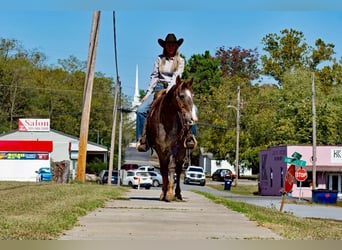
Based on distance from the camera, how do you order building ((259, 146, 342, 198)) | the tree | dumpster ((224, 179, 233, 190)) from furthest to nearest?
the tree < dumpster ((224, 179, 233, 190)) < building ((259, 146, 342, 198))

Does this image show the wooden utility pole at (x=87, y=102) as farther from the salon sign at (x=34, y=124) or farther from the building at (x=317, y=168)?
the salon sign at (x=34, y=124)

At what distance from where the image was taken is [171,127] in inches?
463

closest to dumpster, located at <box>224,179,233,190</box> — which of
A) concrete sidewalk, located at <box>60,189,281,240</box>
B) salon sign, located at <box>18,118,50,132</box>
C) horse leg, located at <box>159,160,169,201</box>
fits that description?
salon sign, located at <box>18,118,50,132</box>

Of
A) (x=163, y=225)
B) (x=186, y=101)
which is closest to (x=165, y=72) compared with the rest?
(x=186, y=101)

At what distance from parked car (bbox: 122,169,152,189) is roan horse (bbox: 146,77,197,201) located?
37.0 meters

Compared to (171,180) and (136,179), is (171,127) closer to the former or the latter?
(171,180)

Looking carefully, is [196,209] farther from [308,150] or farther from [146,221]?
[308,150]

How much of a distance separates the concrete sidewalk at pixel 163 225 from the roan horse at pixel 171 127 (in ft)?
5.14

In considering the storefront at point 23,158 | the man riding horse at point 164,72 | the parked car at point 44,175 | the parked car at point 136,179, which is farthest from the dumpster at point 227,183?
the man riding horse at point 164,72

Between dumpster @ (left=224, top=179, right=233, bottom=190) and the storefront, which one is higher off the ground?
the storefront

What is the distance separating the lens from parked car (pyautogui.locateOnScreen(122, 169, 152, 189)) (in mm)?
50781

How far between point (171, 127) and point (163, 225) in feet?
12.8

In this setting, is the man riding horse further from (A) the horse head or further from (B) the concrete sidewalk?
(B) the concrete sidewalk

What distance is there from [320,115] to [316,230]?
209 feet
